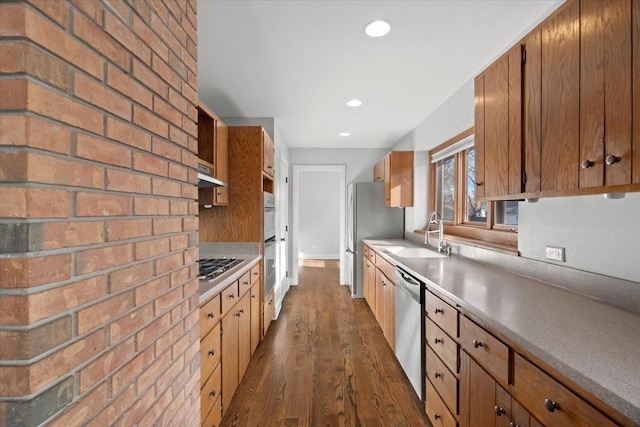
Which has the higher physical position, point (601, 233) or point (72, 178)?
point (72, 178)

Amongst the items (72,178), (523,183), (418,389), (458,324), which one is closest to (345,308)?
(418,389)

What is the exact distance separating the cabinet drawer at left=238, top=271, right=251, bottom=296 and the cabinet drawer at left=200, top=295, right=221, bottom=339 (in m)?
0.48

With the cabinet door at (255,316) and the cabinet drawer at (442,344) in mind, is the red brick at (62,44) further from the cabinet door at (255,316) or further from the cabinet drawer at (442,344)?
the cabinet door at (255,316)

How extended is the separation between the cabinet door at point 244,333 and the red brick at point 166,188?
4.35ft

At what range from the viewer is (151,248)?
876 millimetres

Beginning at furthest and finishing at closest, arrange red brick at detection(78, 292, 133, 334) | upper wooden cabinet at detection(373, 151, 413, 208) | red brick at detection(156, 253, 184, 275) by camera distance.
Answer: upper wooden cabinet at detection(373, 151, 413, 208) < red brick at detection(156, 253, 184, 275) < red brick at detection(78, 292, 133, 334)

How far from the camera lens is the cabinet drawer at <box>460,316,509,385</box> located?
1096 millimetres

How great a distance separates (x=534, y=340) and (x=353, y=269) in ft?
11.3

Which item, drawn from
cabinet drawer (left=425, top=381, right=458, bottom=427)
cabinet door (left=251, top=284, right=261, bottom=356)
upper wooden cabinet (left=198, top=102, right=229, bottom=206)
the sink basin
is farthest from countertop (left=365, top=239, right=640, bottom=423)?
upper wooden cabinet (left=198, top=102, right=229, bottom=206)

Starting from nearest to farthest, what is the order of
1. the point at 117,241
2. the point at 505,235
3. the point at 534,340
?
1. the point at 117,241
2. the point at 534,340
3. the point at 505,235

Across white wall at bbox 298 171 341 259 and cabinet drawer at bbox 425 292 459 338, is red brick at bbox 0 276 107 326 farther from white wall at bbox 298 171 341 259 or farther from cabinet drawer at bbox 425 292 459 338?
white wall at bbox 298 171 341 259

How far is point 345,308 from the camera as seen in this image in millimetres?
3908

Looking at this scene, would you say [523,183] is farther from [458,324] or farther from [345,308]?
[345,308]

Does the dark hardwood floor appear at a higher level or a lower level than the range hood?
lower
